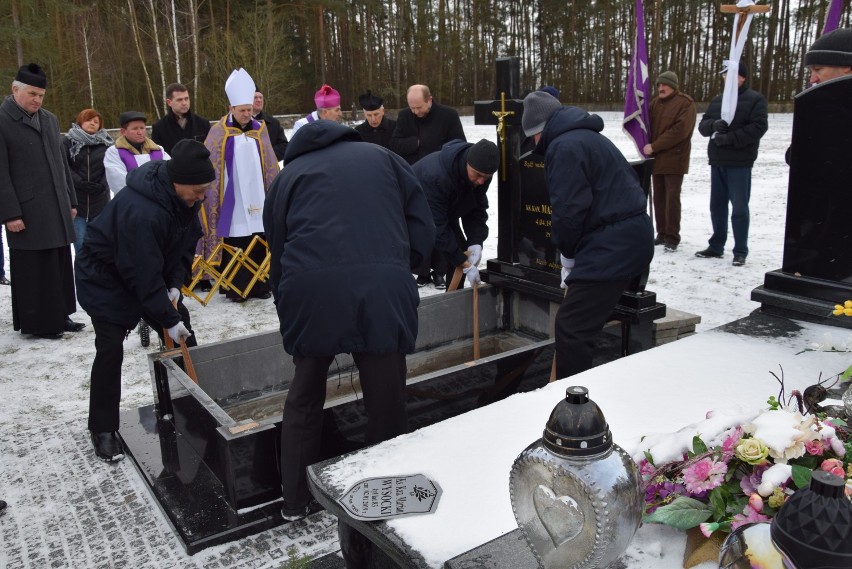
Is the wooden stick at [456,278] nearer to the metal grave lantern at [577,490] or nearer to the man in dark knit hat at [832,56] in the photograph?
the man in dark knit hat at [832,56]

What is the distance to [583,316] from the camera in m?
3.93

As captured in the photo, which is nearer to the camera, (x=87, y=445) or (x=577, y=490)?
(x=577, y=490)

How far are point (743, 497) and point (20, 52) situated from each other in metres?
23.7

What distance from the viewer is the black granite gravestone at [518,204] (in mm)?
4988

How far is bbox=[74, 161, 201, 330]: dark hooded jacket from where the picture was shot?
358 centimetres

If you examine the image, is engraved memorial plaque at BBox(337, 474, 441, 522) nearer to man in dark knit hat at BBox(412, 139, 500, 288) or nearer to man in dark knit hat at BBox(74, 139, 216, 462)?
man in dark knit hat at BBox(74, 139, 216, 462)

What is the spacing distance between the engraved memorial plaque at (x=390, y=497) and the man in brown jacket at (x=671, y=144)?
649 cm

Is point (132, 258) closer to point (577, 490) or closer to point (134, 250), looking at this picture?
point (134, 250)

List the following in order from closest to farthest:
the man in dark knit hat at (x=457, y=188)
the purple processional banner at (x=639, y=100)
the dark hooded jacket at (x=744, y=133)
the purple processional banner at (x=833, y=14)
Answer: the purple processional banner at (x=833, y=14), the man in dark knit hat at (x=457, y=188), the dark hooded jacket at (x=744, y=133), the purple processional banner at (x=639, y=100)

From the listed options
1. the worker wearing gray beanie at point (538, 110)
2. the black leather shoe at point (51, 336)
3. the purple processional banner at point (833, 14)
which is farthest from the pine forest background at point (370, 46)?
the purple processional banner at point (833, 14)

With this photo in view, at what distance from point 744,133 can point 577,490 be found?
645cm

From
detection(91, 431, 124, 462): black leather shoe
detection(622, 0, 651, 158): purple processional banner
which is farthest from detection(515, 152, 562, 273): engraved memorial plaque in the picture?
detection(622, 0, 651, 158): purple processional banner

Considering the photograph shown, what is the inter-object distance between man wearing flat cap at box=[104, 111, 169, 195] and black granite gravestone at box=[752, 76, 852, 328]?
16.2 ft

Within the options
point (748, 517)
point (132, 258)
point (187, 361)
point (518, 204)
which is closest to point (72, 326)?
point (187, 361)
